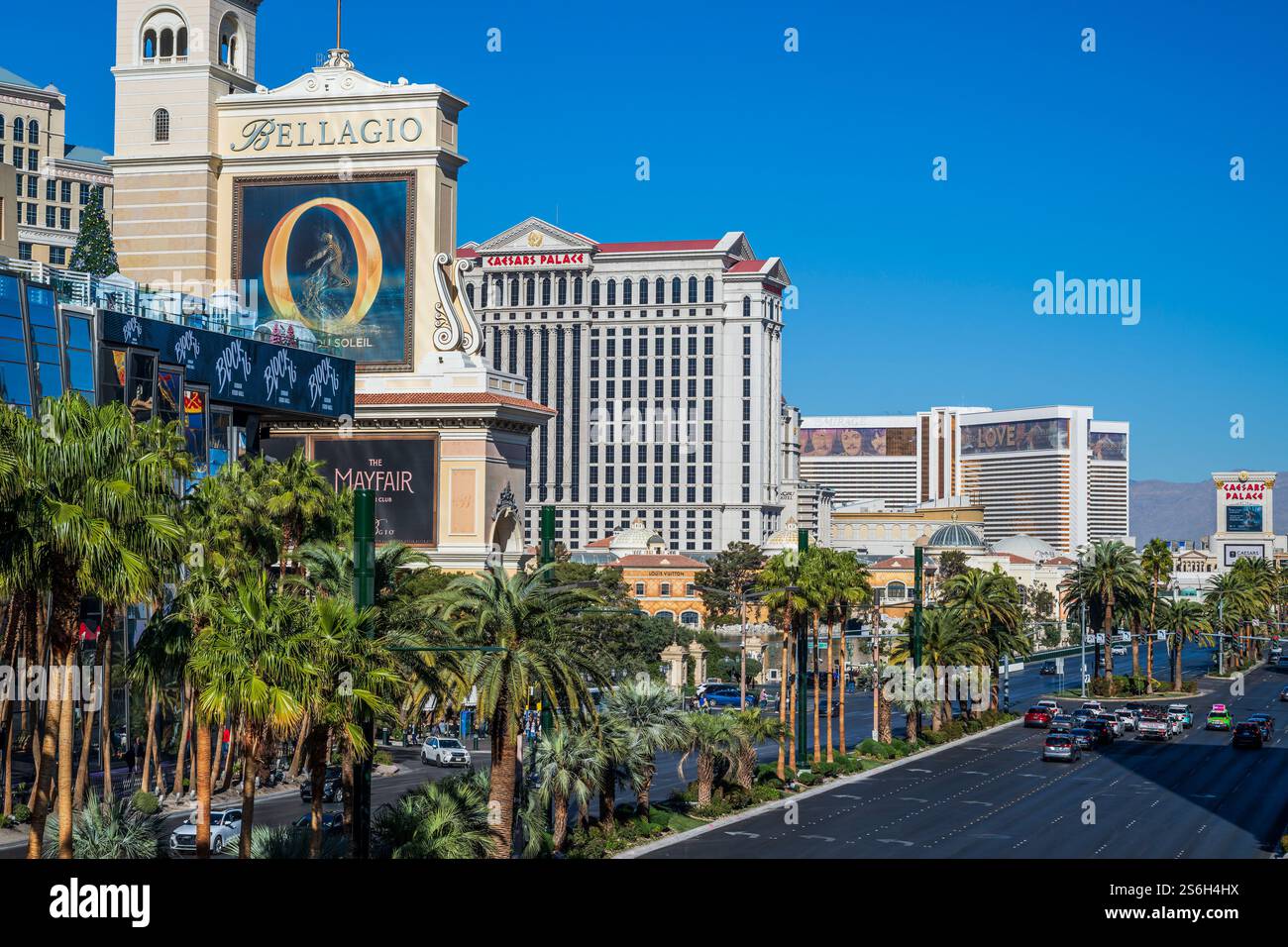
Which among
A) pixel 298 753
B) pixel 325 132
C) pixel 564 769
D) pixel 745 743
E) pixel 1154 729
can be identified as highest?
pixel 325 132

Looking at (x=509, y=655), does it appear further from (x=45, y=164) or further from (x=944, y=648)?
(x=45, y=164)

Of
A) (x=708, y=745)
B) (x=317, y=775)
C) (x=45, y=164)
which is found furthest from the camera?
(x=45, y=164)

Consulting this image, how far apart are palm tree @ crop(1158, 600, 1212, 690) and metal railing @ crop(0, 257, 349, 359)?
6206cm

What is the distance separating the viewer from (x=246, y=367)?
6519cm

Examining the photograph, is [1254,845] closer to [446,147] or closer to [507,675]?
[507,675]

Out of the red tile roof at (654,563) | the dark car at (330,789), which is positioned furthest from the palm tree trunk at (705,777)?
the red tile roof at (654,563)

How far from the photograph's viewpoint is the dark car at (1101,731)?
74.1 metres

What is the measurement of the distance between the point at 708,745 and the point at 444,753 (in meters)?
17.0

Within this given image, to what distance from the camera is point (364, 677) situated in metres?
30.6

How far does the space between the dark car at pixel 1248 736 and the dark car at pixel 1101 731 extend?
5.76 meters

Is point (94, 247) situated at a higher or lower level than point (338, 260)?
higher

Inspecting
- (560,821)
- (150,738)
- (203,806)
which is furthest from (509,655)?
(150,738)

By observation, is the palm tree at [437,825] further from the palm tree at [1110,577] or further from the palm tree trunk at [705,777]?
the palm tree at [1110,577]

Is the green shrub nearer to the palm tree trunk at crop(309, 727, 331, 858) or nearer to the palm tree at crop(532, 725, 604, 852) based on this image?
the palm tree at crop(532, 725, 604, 852)
